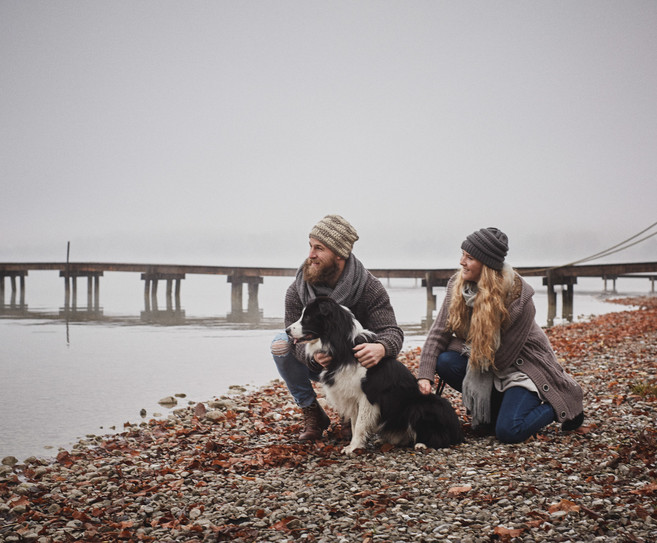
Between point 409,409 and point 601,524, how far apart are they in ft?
5.20

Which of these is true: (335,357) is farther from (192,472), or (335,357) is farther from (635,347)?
(635,347)

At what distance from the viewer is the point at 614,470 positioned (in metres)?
3.00

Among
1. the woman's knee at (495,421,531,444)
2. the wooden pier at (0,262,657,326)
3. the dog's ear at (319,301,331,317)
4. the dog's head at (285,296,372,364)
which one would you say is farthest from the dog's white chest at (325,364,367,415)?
the wooden pier at (0,262,657,326)

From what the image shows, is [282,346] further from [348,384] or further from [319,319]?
[348,384]

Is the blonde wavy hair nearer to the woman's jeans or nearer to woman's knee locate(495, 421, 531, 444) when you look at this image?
the woman's jeans

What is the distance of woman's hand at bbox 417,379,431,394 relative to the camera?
12.9 ft

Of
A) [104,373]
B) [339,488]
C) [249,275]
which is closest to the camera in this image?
[339,488]

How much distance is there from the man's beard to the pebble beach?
4.19 feet

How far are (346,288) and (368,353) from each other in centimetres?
56

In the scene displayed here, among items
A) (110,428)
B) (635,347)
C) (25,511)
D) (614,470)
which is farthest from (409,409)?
(635,347)

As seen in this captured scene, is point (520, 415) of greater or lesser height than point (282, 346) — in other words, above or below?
below

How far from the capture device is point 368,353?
3604 millimetres

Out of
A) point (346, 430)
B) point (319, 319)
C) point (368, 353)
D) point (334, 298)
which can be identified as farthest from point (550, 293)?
point (319, 319)

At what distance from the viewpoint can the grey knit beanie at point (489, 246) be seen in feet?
12.2
